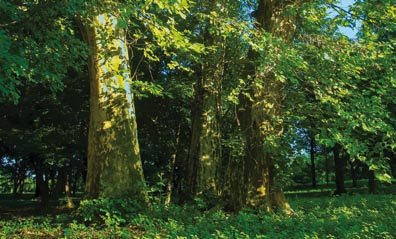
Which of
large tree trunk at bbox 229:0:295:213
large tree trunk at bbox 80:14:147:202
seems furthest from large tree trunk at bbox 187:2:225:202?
large tree trunk at bbox 80:14:147:202

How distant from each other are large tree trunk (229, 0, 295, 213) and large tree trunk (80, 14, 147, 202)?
2.58 meters

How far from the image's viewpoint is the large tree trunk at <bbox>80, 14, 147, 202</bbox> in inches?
362

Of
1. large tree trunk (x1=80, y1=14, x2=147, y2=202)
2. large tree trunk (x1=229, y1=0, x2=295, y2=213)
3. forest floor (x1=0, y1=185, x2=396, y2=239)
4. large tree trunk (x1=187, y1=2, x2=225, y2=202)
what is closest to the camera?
forest floor (x1=0, y1=185, x2=396, y2=239)

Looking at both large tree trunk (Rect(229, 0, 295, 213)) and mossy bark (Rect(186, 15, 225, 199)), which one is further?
mossy bark (Rect(186, 15, 225, 199))

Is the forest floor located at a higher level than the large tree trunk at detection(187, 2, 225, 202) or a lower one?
lower

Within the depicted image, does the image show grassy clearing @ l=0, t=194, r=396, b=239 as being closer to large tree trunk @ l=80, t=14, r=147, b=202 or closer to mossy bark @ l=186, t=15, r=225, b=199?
large tree trunk @ l=80, t=14, r=147, b=202

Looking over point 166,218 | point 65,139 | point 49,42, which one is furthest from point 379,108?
point 65,139

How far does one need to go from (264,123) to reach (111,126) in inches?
143

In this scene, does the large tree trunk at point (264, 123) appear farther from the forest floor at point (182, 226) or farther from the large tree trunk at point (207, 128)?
the large tree trunk at point (207, 128)

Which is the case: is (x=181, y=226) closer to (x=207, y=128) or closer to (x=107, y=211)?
(x=107, y=211)

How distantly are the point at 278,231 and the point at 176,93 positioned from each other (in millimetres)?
12756

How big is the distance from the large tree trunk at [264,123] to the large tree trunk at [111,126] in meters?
2.58

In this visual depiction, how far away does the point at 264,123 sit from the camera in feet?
32.6

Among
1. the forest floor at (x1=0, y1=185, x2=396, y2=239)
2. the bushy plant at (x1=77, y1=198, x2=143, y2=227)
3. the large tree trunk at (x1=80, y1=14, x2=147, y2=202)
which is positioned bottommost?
the forest floor at (x1=0, y1=185, x2=396, y2=239)
